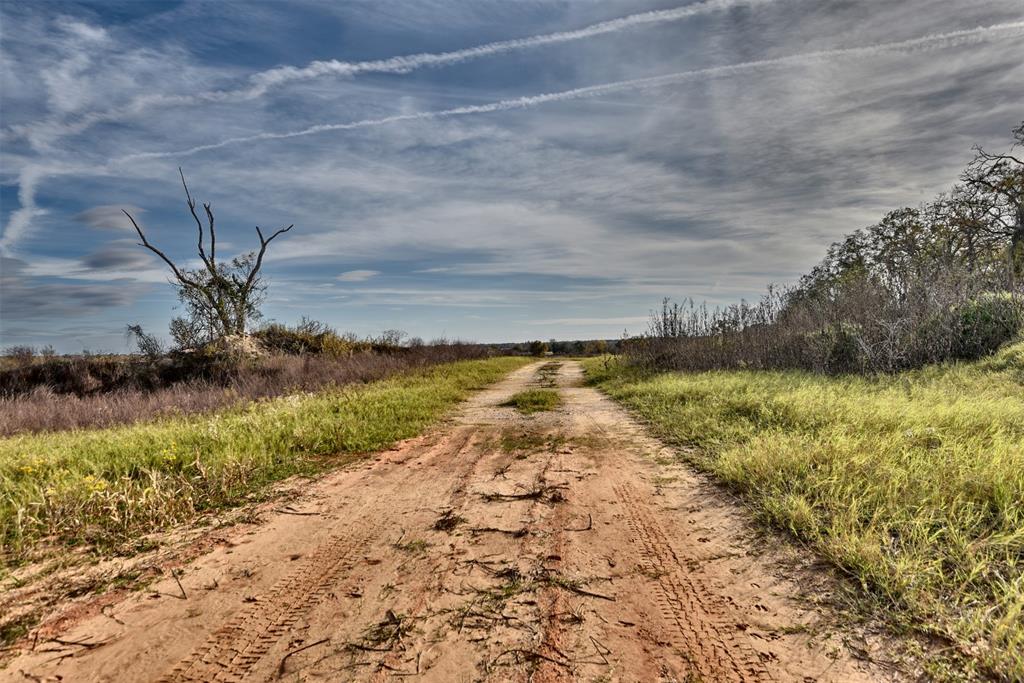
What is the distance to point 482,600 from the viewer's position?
2746mm

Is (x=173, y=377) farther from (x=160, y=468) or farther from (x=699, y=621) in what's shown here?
(x=699, y=621)

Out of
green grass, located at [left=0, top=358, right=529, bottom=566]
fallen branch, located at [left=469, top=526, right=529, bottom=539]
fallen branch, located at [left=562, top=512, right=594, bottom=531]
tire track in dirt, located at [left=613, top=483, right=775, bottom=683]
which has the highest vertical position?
green grass, located at [left=0, top=358, right=529, bottom=566]

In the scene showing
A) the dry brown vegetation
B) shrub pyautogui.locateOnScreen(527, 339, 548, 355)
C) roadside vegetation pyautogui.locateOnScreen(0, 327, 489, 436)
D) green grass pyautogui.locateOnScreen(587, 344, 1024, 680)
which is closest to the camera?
green grass pyautogui.locateOnScreen(587, 344, 1024, 680)

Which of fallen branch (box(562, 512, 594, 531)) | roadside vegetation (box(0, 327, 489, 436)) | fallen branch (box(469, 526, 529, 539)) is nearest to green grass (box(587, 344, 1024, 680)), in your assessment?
fallen branch (box(562, 512, 594, 531))

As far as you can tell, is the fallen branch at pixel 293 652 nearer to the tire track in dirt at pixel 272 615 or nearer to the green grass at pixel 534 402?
the tire track in dirt at pixel 272 615

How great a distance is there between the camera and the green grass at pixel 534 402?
9.59 m

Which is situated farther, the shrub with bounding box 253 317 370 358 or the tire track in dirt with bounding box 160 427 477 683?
the shrub with bounding box 253 317 370 358

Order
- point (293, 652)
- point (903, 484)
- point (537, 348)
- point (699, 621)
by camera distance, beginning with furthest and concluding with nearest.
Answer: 1. point (537, 348)
2. point (903, 484)
3. point (699, 621)
4. point (293, 652)

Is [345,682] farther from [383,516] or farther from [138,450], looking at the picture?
[138,450]

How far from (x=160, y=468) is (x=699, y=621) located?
5.14 meters

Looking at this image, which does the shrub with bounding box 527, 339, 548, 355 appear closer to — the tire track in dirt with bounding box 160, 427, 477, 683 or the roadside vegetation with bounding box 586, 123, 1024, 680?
the roadside vegetation with bounding box 586, 123, 1024, 680

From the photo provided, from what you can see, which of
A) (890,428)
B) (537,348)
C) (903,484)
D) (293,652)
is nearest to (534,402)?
(890,428)

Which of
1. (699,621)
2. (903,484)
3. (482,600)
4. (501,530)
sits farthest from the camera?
(903,484)

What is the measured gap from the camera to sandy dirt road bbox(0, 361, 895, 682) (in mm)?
2275
